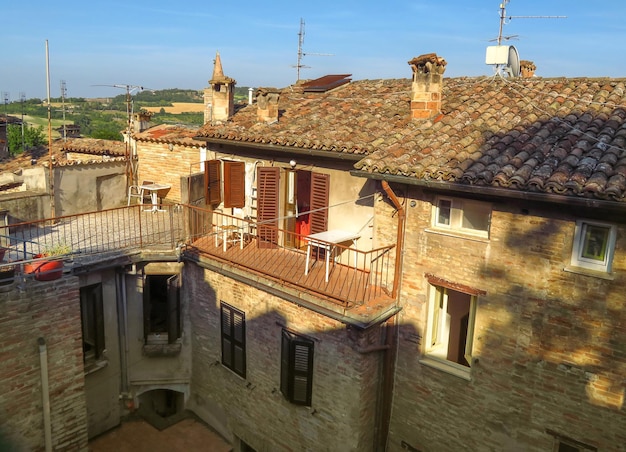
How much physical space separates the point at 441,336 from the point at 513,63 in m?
7.49

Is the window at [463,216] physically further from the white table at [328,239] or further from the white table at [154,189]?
the white table at [154,189]

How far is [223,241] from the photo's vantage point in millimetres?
12367

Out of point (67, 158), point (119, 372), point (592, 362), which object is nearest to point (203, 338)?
point (119, 372)

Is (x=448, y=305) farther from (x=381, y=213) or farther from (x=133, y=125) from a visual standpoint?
(x=133, y=125)

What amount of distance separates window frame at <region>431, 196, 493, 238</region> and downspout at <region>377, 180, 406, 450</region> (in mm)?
631

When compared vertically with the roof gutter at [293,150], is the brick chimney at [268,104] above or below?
above

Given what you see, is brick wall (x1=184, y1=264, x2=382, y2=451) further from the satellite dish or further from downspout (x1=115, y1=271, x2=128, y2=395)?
the satellite dish

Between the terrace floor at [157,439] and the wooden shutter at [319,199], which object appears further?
the terrace floor at [157,439]

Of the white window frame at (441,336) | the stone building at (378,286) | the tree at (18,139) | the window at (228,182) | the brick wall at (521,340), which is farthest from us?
the tree at (18,139)

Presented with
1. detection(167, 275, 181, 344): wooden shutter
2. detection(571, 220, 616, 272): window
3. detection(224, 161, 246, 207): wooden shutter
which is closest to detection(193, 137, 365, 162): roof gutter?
detection(224, 161, 246, 207): wooden shutter

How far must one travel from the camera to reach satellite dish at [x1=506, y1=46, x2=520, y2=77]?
12.7 m

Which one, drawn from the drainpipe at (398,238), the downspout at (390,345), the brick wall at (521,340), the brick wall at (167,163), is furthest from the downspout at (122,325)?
the brick wall at (521,340)

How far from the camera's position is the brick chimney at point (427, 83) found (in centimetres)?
1042

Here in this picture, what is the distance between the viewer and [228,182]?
13.0 m
